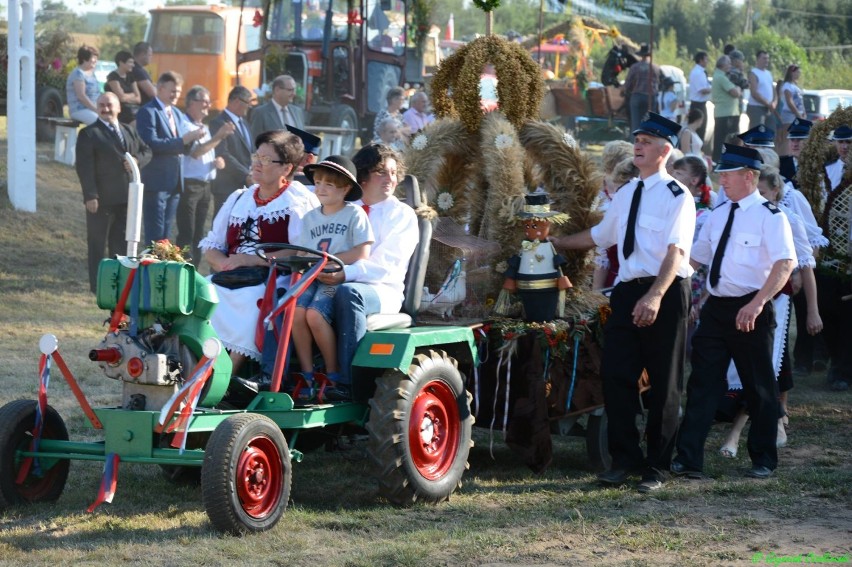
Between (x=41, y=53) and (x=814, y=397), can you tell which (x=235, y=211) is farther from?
(x=41, y=53)

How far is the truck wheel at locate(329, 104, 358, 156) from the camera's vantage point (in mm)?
20312

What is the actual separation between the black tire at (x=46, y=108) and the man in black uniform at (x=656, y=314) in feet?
52.2

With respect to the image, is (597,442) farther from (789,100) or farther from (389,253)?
(789,100)

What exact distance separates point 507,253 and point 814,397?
3374 millimetres

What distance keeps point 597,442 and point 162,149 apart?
6.83m

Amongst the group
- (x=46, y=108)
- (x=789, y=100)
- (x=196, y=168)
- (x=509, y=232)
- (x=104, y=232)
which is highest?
(x=789, y=100)

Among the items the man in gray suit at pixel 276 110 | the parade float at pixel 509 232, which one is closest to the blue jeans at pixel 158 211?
the man in gray suit at pixel 276 110

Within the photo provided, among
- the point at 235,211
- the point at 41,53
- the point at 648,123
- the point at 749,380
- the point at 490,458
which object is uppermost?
the point at 41,53

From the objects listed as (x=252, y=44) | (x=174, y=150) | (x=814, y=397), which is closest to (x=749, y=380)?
(x=814, y=397)

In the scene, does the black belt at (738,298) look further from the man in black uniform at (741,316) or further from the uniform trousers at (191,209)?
the uniform trousers at (191,209)

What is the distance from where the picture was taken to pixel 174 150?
12469 millimetres

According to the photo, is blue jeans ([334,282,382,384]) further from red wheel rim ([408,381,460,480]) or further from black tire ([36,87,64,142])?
black tire ([36,87,64,142])

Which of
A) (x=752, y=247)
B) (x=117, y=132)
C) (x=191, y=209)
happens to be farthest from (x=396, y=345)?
(x=191, y=209)

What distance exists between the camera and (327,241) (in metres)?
6.28
